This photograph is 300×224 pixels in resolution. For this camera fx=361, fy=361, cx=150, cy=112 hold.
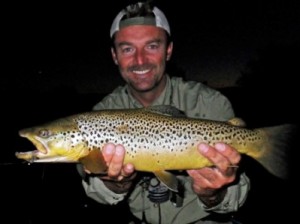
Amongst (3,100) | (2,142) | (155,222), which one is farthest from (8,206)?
(3,100)

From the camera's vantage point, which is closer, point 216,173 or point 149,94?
point 216,173

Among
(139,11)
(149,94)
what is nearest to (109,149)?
(149,94)

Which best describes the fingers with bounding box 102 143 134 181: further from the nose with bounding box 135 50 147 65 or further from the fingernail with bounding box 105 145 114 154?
the nose with bounding box 135 50 147 65

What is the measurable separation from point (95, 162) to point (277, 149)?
4.64ft

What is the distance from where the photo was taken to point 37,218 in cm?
966

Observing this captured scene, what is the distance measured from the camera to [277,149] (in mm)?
2834

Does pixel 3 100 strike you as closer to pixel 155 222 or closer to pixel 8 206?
pixel 8 206

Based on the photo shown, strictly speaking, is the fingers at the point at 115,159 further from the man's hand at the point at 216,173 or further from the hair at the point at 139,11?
the hair at the point at 139,11

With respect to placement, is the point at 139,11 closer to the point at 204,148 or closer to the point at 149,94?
the point at 149,94

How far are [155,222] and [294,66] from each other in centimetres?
4619

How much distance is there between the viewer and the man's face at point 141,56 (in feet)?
11.3

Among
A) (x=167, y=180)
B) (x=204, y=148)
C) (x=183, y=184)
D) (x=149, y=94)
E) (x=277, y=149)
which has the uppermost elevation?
(x=149, y=94)

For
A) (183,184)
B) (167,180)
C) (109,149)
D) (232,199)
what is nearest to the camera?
(109,149)

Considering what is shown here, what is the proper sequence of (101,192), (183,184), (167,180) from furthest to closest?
(183,184) < (101,192) < (167,180)
